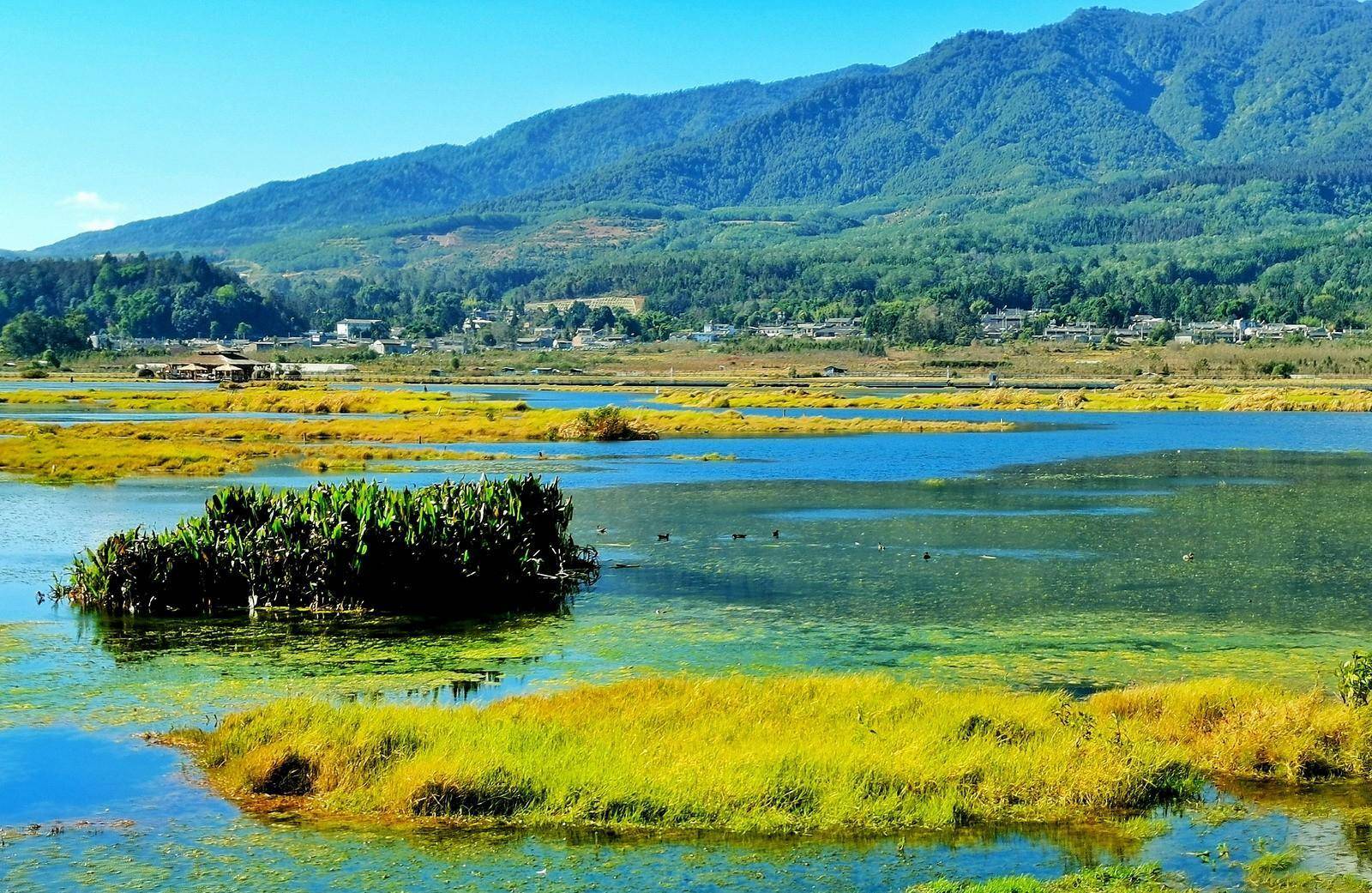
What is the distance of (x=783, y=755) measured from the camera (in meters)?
15.5

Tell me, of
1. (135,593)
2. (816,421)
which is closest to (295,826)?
(135,593)

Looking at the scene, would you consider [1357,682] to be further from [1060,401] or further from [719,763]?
[1060,401]

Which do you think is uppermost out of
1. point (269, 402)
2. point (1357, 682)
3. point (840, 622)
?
point (269, 402)

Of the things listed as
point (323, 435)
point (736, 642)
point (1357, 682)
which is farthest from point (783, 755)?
point (323, 435)

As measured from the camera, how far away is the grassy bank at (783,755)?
14.8 metres

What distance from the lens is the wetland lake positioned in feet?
44.7

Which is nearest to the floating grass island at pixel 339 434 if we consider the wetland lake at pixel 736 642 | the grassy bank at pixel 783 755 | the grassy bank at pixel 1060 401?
the wetland lake at pixel 736 642

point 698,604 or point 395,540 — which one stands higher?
point 395,540

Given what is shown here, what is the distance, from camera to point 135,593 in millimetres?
25953

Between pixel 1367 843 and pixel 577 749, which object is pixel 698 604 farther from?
pixel 1367 843

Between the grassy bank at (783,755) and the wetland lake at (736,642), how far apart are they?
1.46 feet

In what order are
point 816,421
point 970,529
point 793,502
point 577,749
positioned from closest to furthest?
point 577,749 < point 970,529 < point 793,502 < point 816,421

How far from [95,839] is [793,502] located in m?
32.5

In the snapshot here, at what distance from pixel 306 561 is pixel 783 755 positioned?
13103 millimetres
